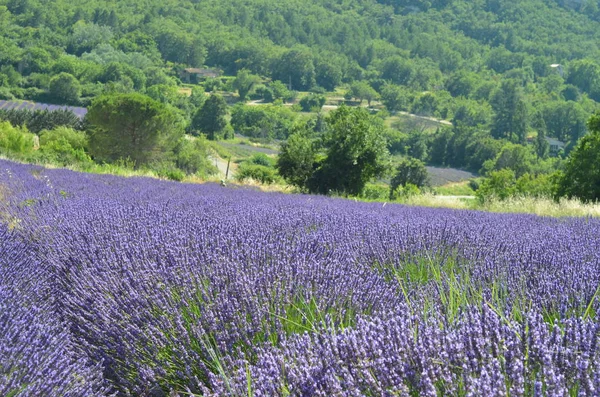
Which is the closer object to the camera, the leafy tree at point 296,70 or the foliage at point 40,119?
the foliage at point 40,119

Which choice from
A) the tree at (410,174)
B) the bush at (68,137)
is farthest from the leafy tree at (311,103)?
the bush at (68,137)

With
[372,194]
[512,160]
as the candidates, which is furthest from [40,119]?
[512,160]

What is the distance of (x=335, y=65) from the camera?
149375 mm

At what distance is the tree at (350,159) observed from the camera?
22.1 metres

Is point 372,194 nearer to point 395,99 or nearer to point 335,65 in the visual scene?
point 395,99

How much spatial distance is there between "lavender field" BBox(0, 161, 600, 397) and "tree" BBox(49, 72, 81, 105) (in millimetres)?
87233

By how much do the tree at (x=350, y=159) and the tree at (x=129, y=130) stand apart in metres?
15.5

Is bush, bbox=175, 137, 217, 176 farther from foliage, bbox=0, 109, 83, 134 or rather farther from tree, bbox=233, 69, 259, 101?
tree, bbox=233, 69, 259, 101

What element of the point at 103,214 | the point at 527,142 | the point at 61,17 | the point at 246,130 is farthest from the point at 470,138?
the point at 61,17

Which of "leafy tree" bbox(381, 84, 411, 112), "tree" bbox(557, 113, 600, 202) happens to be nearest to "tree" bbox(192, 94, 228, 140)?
"leafy tree" bbox(381, 84, 411, 112)

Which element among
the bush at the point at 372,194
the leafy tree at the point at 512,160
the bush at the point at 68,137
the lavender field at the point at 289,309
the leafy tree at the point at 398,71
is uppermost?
the leafy tree at the point at 398,71

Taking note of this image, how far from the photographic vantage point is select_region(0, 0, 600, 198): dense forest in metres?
93.1

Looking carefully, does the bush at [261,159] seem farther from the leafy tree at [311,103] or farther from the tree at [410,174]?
the leafy tree at [311,103]

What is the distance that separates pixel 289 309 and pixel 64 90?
297 ft
